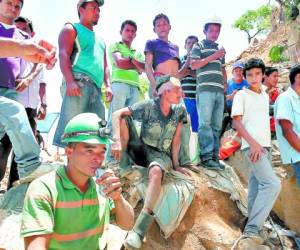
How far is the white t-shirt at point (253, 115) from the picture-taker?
4.68 metres

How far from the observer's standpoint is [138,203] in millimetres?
4598

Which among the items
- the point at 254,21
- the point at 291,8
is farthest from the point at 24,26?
the point at 254,21

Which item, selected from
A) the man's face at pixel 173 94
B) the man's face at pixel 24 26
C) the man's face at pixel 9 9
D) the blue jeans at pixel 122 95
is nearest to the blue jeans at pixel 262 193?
the man's face at pixel 173 94

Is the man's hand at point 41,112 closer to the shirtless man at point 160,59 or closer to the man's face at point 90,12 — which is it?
the man's face at point 90,12

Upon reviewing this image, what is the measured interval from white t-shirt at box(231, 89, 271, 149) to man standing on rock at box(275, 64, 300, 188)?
293mm

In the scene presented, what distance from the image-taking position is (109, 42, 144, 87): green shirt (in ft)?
18.1

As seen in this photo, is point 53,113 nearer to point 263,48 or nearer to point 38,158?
point 38,158

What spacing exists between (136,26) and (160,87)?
59.9 inches

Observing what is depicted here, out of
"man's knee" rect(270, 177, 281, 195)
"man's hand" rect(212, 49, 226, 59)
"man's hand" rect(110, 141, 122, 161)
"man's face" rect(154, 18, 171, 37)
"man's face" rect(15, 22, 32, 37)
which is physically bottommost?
"man's knee" rect(270, 177, 281, 195)

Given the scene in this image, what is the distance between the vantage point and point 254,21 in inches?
1706

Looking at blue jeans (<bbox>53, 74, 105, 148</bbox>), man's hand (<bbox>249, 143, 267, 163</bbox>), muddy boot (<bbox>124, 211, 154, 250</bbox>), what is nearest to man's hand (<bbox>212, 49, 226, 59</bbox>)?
man's hand (<bbox>249, 143, 267, 163</bbox>)

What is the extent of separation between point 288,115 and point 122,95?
2.26 m

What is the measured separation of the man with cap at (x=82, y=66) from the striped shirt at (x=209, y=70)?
5.17ft

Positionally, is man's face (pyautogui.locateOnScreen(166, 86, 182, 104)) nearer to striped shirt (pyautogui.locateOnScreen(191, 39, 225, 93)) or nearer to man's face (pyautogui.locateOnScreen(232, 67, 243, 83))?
striped shirt (pyautogui.locateOnScreen(191, 39, 225, 93))
